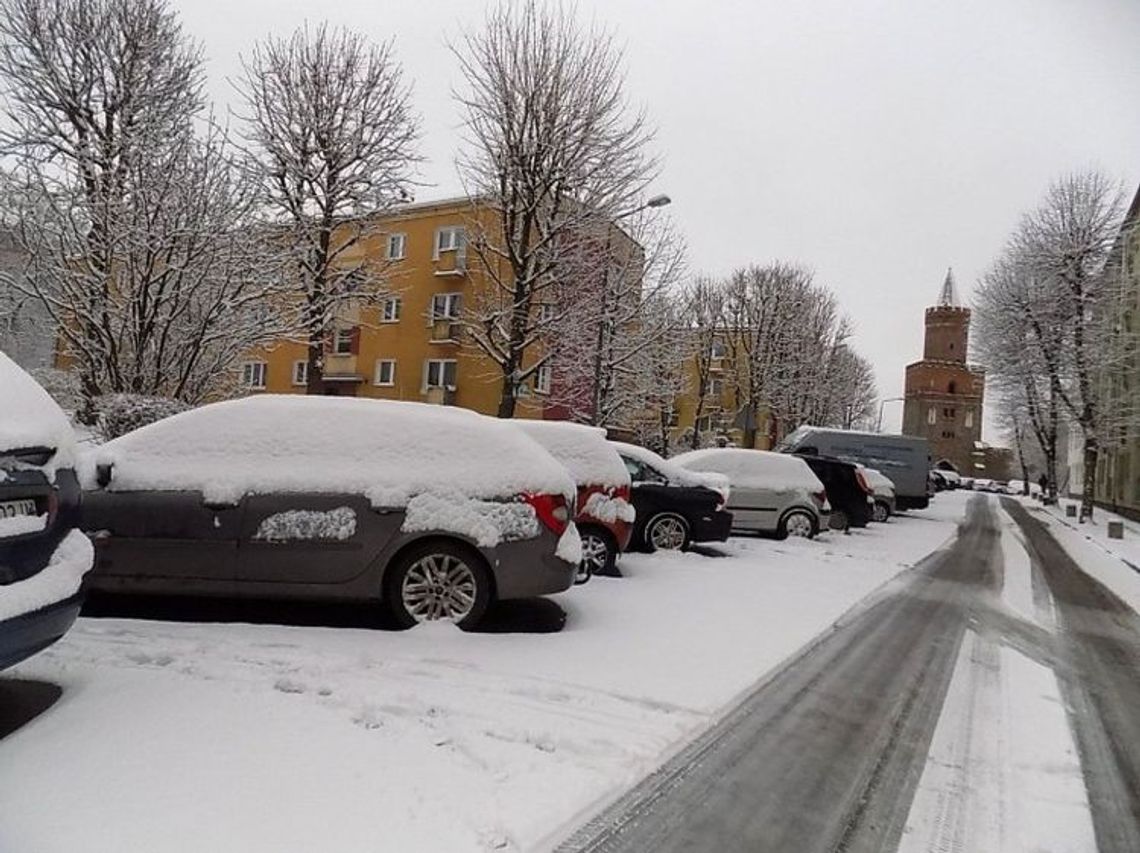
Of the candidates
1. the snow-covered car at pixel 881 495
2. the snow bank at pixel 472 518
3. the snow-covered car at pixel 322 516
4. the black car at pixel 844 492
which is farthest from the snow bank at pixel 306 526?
the snow-covered car at pixel 881 495

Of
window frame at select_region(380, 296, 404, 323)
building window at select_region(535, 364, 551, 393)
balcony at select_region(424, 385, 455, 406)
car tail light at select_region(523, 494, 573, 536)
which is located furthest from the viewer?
window frame at select_region(380, 296, 404, 323)

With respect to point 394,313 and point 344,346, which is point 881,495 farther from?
point 344,346

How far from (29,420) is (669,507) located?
27.8 ft

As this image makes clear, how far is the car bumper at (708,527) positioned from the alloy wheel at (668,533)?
0.15 meters

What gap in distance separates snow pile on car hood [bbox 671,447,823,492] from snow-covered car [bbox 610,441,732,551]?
3.13m

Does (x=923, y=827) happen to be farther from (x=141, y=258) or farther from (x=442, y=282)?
(x=442, y=282)

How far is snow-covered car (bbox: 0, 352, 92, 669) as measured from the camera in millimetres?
3373

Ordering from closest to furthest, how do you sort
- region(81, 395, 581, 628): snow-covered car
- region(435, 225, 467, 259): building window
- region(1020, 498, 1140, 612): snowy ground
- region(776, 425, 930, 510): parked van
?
region(81, 395, 581, 628): snow-covered car < region(1020, 498, 1140, 612): snowy ground < region(776, 425, 930, 510): parked van < region(435, 225, 467, 259): building window

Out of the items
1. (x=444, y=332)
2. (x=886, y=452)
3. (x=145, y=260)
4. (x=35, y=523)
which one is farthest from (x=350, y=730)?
(x=444, y=332)

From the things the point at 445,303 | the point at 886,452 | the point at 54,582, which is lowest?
the point at 54,582

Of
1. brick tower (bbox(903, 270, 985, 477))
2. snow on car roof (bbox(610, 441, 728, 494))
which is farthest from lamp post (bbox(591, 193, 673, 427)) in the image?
brick tower (bbox(903, 270, 985, 477))

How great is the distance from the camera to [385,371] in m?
36.6

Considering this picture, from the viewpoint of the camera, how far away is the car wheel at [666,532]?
36.6 ft

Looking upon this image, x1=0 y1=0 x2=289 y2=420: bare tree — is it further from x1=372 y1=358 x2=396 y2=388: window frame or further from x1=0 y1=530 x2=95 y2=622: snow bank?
x1=372 y1=358 x2=396 y2=388: window frame
